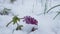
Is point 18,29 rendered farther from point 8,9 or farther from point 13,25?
point 8,9

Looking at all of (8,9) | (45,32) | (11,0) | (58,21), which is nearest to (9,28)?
(45,32)

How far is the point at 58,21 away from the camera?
1624 mm

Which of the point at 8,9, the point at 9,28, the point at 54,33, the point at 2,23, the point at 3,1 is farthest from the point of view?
the point at 3,1

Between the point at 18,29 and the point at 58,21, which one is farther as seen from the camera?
the point at 58,21

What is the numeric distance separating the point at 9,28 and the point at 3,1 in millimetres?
1054

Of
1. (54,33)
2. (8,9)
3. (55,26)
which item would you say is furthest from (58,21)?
(8,9)

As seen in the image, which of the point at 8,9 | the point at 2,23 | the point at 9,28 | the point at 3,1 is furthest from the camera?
the point at 3,1

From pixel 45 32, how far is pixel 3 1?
1.22 metres

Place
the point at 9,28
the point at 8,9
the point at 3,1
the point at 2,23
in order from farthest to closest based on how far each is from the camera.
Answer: the point at 3,1, the point at 8,9, the point at 2,23, the point at 9,28

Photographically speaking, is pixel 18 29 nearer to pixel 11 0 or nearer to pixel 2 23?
pixel 2 23

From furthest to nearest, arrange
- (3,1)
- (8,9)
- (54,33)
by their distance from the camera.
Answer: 1. (3,1)
2. (8,9)
3. (54,33)

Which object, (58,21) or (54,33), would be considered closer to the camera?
(54,33)

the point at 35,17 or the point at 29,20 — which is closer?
the point at 29,20

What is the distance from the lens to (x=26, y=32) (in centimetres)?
144
